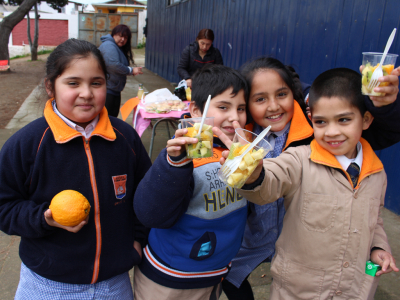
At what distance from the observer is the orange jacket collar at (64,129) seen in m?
1.41

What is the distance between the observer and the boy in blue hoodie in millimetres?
1346

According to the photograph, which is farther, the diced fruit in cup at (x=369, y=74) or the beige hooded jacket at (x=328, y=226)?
the beige hooded jacket at (x=328, y=226)

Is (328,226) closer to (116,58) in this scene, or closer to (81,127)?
(81,127)

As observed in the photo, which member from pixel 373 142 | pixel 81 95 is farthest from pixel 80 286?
pixel 373 142

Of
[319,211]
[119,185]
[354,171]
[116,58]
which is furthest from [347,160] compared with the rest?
[116,58]

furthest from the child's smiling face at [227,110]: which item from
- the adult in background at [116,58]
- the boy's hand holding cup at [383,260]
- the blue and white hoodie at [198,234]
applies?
the adult in background at [116,58]

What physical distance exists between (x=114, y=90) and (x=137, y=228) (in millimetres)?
4244

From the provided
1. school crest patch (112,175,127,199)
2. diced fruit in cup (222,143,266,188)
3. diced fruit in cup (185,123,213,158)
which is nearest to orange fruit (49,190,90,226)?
school crest patch (112,175,127,199)

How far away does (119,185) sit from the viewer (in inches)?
61.0

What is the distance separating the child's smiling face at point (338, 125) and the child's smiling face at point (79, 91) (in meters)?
1.02

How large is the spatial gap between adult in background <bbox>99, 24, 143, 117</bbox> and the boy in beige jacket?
4.28m

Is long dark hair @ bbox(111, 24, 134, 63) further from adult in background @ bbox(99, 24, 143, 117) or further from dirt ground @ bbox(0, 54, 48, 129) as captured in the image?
dirt ground @ bbox(0, 54, 48, 129)

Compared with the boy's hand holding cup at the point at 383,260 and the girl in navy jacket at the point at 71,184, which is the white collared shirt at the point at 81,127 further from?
the boy's hand holding cup at the point at 383,260

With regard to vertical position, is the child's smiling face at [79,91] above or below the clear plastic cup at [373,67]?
below
